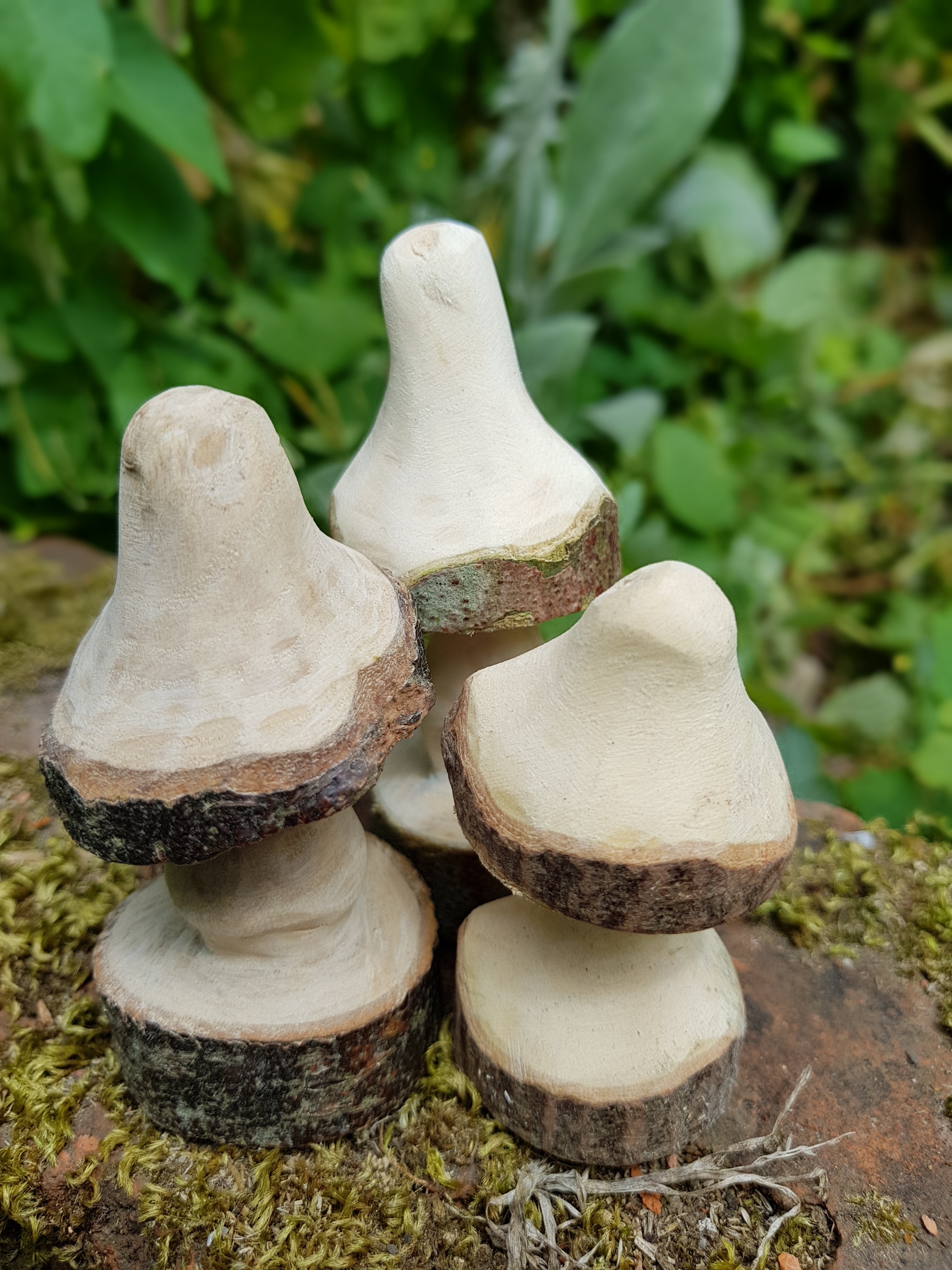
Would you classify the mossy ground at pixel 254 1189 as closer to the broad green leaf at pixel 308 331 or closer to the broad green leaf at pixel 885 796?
the broad green leaf at pixel 885 796

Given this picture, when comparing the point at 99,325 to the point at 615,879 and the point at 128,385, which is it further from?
the point at 615,879

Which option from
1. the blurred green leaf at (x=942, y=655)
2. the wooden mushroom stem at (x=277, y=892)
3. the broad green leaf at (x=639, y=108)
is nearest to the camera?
the wooden mushroom stem at (x=277, y=892)


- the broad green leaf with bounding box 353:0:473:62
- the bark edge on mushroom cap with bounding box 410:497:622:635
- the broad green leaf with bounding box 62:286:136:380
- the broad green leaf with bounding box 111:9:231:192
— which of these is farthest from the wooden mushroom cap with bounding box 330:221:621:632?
the broad green leaf with bounding box 353:0:473:62

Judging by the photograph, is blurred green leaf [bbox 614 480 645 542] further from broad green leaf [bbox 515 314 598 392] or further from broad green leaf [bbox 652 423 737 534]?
broad green leaf [bbox 652 423 737 534]

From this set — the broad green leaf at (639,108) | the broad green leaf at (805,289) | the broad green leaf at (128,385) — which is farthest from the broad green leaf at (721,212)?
the broad green leaf at (128,385)

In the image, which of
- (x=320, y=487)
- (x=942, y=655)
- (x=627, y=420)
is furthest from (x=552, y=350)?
(x=942, y=655)

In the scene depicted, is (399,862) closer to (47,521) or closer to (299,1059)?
(299,1059)
